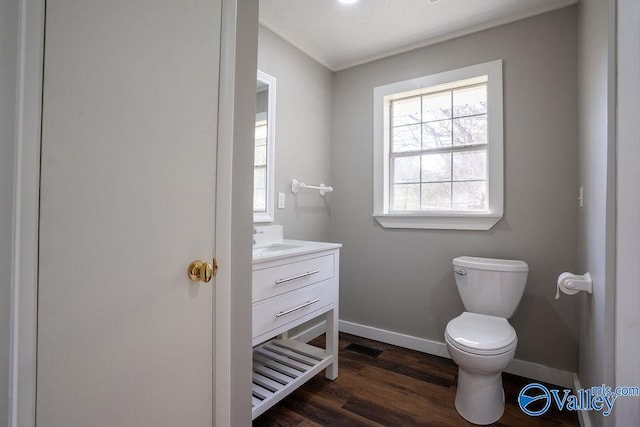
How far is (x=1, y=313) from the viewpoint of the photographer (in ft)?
1.78

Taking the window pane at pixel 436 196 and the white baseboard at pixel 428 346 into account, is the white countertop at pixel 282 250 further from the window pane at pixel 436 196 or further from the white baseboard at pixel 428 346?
the window pane at pixel 436 196

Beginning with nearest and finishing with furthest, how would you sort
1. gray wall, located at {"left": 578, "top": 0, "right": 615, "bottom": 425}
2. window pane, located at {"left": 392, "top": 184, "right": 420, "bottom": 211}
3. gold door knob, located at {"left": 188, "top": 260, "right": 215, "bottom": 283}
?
gold door knob, located at {"left": 188, "top": 260, "right": 215, "bottom": 283}
gray wall, located at {"left": 578, "top": 0, "right": 615, "bottom": 425}
window pane, located at {"left": 392, "top": 184, "right": 420, "bottom": 211}

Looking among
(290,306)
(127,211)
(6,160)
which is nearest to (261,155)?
(290,306)

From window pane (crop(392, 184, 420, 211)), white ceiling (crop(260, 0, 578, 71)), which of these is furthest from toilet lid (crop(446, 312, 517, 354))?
white ceiling (crop(260, 0, 578, 71))

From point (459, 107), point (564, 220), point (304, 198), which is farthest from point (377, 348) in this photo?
point (459, 107)

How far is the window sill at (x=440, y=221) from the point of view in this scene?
7.08 ft

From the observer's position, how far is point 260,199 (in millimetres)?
2170

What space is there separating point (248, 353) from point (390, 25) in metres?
2.27

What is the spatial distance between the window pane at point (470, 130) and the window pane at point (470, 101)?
51 millimetres

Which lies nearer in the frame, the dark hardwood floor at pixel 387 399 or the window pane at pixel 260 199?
the dark hardwood floor at pixel 387 399

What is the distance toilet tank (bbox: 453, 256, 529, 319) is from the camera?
1.88m

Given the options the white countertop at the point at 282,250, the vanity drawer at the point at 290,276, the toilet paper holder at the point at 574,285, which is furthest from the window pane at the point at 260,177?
the toilet paper holder at the point at 574,285

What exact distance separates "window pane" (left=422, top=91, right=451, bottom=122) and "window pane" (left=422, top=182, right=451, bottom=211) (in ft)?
1.76

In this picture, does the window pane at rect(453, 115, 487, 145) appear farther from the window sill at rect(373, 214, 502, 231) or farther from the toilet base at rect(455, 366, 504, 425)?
the toilet base at rect(455, 366, 504, 425)
